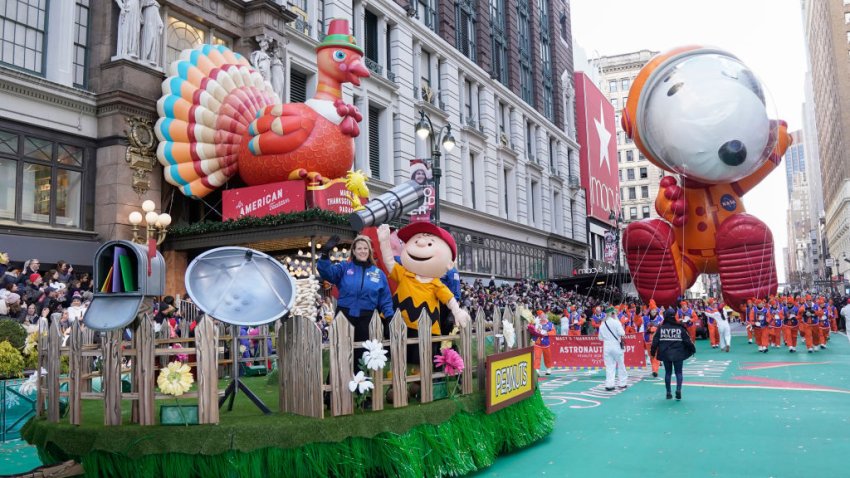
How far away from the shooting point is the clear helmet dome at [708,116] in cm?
1838

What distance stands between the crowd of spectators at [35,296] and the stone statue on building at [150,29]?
6.48 meters

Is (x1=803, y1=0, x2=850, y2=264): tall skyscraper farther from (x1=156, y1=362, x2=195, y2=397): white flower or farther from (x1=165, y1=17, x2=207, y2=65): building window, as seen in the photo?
(x1=156, y1=362, x2=195, y2=397): white flower

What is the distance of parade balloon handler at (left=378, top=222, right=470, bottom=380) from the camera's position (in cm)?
756

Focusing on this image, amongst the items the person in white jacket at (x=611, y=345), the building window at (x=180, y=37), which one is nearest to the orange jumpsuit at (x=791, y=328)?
the person in white jacket at (x=611, y=345)

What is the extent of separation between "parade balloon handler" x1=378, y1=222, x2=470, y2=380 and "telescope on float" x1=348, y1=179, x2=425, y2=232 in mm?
192

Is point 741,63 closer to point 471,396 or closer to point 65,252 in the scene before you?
point 471,396

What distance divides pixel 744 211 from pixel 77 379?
68.5 feet

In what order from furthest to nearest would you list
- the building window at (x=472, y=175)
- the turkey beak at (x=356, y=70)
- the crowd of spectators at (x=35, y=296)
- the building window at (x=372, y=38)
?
the building window at (x=472, y=175), the building window at (x=372, y=38), the turkey beak at (x=356, y=70), the crowd of spectators at (x=35, y=296)

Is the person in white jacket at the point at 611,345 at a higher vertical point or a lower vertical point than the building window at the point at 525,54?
lower

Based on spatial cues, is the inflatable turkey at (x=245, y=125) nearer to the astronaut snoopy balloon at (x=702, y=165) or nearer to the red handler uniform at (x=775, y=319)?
the astronaut snoopy balloon at (x=702, y=165)

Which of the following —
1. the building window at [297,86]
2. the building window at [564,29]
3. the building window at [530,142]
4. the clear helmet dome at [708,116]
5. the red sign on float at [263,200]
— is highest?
the building window at [564,29]

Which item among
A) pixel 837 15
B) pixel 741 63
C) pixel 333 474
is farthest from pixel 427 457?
pixel 837 15

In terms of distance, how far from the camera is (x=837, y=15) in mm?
72688

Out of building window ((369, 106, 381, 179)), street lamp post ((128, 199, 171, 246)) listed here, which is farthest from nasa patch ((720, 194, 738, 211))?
street lamp post ((128, 199, 171, 246))
